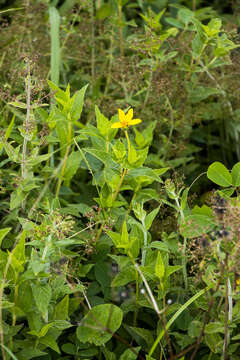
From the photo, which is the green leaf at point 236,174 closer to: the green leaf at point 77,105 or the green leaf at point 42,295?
the green leaf at point 77,105

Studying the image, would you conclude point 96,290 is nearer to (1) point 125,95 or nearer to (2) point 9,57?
(1) point 125,95

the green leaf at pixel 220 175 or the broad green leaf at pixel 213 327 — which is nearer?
the broad green leaf at pixel 213 327

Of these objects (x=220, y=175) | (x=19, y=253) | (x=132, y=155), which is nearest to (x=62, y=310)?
(x=19, y=253)

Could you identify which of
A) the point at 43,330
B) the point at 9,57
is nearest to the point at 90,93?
the point at 9,57

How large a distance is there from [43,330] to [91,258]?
45 centimetres

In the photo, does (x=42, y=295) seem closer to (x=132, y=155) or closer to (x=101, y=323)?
(x=101, y=323)

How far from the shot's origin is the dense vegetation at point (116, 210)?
142 cm

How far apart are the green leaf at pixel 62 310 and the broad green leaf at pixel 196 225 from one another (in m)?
0.39

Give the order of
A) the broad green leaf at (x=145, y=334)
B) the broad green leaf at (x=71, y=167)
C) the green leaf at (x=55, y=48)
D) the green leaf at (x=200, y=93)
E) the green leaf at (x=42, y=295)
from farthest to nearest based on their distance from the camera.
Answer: the green leaf at (x=200, y=93) → the green leaf at (x=55, y=48) → the broad green leaf at (x=71, y=167) → the broad green leaf at (x=145, y=334) → the green leaf at (x=42, y=295)

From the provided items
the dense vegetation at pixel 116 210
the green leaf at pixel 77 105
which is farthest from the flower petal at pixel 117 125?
the green leaf at pixel 77 105

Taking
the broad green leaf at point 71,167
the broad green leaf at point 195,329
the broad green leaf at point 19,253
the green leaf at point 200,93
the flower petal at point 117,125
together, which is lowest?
the broad green leaf at point 195,329

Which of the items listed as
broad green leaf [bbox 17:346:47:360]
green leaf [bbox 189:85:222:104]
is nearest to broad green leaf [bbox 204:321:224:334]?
broad green leaf [bbox 17:346:47:360]

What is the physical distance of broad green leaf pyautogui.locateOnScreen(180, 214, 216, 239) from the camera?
1.47 metres

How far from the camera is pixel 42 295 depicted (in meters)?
1.38
